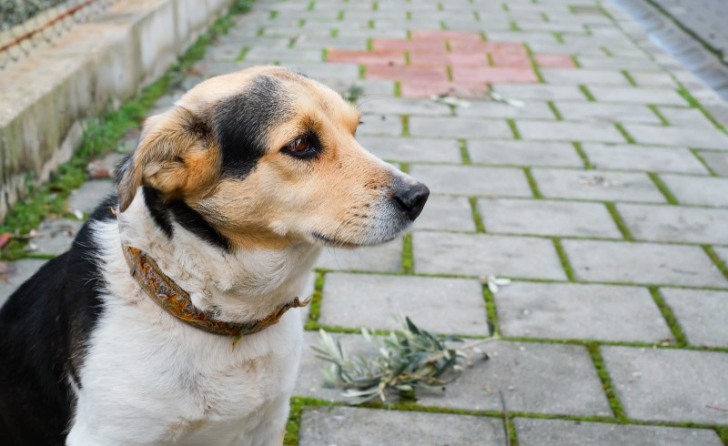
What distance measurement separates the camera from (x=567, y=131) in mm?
6570

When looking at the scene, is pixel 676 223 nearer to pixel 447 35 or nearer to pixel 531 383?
pixel 531 383

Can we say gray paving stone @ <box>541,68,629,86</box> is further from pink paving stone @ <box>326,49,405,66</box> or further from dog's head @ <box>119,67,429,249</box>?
dog's head @ <box>119,67,429,249</box>

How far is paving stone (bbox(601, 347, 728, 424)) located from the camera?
11.2 ft

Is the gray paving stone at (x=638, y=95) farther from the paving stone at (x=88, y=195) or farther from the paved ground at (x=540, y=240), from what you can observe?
the paving stone at (x=88, y=195)

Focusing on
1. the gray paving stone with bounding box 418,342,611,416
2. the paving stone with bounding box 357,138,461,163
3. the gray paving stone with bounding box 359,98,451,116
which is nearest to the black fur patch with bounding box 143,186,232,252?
the gray paving stone with bounding box 418,342,611,416

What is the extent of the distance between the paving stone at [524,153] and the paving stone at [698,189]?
62cm

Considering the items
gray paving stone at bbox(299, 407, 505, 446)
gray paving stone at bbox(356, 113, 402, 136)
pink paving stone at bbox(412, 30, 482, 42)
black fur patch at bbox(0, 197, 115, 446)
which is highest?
black fur patch at bbox(0, 197, 115, 446)

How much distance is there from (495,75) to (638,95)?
1244 millimetres

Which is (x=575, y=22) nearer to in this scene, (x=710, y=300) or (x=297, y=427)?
(x=710, y=300)

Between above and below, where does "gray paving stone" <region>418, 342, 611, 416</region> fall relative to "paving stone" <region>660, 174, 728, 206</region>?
above

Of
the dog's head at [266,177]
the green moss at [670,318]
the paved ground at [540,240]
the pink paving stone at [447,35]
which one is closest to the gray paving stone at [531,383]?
the paved ground at [540,240]

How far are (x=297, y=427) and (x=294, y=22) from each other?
23.6 feet

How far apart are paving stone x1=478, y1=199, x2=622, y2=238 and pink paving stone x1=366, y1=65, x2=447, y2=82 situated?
2710mm

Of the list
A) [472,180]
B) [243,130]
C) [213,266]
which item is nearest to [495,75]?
[472,180]
